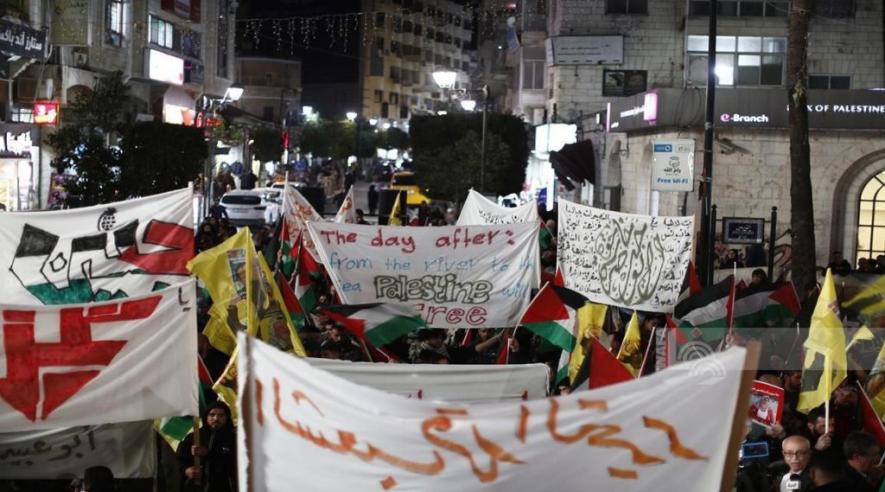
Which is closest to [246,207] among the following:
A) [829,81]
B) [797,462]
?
[829,81]

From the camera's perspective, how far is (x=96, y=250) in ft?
34.3

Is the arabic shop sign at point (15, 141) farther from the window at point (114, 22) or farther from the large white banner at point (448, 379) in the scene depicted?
the large white banner at point (448, 379)

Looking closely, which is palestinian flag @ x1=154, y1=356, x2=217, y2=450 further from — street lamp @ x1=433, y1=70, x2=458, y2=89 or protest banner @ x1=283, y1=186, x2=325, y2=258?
street lamp @ x1=433, y1=70, x2=458, y2=89

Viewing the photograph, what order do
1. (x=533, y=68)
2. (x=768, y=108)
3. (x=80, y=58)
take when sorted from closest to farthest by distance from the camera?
(x=768, y=108) < (x=80, y=58) < (x=533, y=68)

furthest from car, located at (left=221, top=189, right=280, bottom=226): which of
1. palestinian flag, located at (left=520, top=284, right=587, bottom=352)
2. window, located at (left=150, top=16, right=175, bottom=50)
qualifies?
palestinian flag, located at (left=520, top=284, right=587, bottom=352)

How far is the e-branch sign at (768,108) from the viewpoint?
77.6 feet

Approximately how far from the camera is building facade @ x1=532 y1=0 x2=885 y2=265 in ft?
79.0

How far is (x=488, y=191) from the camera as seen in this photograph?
41438 mm

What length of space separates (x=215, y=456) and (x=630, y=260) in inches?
220

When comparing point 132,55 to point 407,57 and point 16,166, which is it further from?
point 407,57

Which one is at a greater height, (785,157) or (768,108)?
(768,108)

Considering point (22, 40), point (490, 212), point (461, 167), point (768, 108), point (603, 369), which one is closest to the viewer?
point (603, 369)

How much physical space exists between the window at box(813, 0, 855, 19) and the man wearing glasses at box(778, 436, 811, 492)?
99.6ft

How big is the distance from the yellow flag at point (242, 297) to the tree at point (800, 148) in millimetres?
9731
